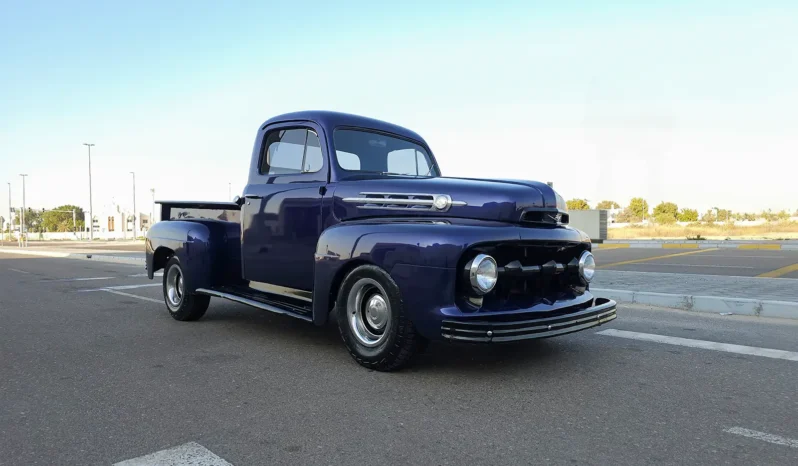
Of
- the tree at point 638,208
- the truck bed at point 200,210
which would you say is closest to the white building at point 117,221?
the tree at point 638,208

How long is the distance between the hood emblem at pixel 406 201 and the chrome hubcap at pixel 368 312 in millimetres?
578

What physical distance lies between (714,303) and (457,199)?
465 cm

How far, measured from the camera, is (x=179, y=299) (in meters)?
6.41

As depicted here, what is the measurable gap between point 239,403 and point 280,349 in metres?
1.47

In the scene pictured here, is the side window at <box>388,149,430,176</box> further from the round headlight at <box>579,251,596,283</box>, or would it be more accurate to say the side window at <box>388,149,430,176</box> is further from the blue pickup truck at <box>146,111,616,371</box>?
the round headlight at <box>579,251,596,283</box>

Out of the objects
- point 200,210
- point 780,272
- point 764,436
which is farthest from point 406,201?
point 780,272

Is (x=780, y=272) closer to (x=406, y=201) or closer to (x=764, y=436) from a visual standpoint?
(x=764, y=436)

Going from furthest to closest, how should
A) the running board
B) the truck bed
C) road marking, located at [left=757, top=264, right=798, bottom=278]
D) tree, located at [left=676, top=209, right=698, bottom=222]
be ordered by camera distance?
tree, located at [left=676, top=209, right=698, bottom=222] → road marking, located at [left=757, top=264, right=798, bottom=278] → the truck bed → the running board

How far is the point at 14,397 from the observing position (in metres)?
3.53

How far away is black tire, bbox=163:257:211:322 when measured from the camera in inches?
243

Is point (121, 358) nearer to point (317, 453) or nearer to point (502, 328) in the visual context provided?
point (317, 453)

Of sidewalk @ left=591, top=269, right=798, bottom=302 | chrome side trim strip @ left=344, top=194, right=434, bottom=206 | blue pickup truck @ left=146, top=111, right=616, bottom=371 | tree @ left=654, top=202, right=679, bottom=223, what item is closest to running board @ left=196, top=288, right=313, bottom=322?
blue pickup truck @ left=146, top=111, right=616, bottom=371

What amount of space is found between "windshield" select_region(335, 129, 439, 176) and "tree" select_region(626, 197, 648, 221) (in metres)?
94.2

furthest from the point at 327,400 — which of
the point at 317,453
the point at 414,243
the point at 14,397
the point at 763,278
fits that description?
the point at 763,278
